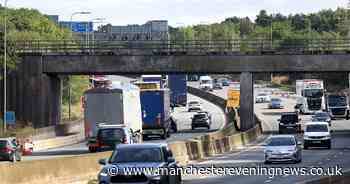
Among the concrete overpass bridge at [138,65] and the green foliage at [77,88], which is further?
the green foliage at [77,88]

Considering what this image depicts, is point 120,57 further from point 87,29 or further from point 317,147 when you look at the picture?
point 87,29

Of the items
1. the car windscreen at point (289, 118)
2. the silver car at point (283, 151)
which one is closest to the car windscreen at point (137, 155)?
the silver car at point (283, 151)

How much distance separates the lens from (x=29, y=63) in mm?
78812

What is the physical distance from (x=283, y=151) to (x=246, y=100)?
36692 mm

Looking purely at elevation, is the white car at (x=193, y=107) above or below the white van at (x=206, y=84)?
below

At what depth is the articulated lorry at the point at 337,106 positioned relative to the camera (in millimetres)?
105062

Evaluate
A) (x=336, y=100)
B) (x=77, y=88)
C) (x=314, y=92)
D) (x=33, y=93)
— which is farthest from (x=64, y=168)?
(x=77, y=88)

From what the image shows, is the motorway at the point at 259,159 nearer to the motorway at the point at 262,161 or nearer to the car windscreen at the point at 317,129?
the motorway at the point at 262,161

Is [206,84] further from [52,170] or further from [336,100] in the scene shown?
[52,170]

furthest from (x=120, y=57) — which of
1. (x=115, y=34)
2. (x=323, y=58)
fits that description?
(x=115, y=34)

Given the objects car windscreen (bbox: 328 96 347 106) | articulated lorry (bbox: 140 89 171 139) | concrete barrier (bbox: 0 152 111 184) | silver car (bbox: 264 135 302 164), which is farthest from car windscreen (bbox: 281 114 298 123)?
concrete barrier (bbox: 0 152 111 184)

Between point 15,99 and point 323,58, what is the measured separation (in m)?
24.9

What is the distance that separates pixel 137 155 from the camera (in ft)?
82.9

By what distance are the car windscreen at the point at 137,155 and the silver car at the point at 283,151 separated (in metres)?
19.6
